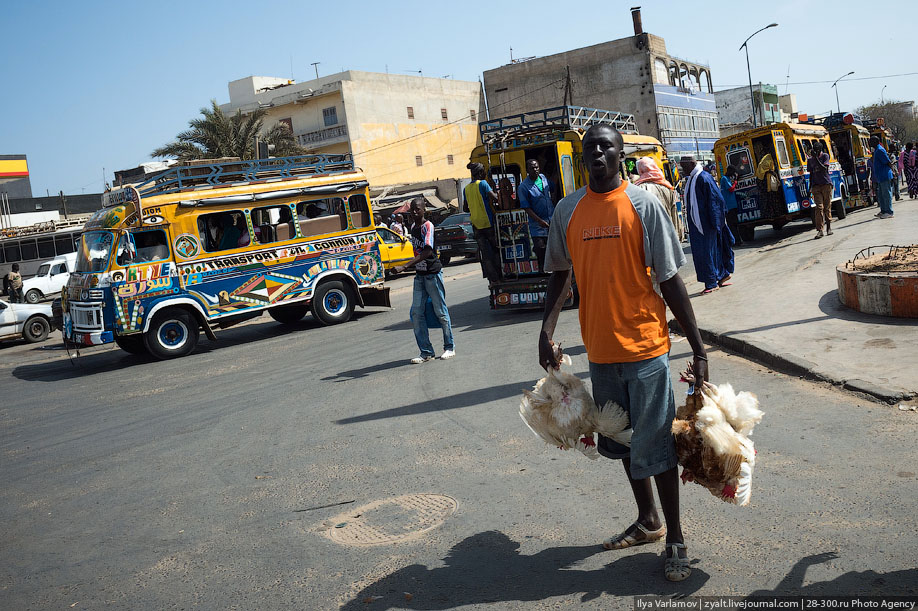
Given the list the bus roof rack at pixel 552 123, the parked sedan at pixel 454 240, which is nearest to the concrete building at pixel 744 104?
the parked sedan at pixel 454 240

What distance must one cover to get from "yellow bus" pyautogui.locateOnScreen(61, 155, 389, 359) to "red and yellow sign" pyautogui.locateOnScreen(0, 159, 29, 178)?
45.9 m

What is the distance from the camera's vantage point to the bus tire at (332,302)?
14616 mm

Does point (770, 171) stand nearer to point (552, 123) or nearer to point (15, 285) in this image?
point (552, 123)

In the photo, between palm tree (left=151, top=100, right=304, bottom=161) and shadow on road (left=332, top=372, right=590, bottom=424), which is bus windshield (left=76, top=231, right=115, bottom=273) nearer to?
shadow on road (left=332, top=372, right=590, bottom=424)

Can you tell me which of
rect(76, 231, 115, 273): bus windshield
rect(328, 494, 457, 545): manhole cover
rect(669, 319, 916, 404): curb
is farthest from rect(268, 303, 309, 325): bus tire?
rect(328, 494, 457, 545): manhole cover

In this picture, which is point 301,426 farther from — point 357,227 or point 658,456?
point 357,227

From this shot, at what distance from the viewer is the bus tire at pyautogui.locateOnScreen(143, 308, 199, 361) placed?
12.8 metres

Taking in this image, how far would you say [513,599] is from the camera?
3439mm

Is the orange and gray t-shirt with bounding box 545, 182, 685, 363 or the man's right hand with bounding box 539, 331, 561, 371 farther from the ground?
the orange and gray t-shirt with bounding box 545, 182, 685, 363

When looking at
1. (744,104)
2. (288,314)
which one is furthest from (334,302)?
(744,104)

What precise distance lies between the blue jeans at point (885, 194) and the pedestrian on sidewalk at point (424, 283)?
Answer: 1304cm

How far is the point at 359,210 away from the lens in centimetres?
1545

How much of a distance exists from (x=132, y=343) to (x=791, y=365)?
11.0 metres

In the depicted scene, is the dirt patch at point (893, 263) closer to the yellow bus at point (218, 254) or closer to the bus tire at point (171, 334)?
the yellow bus at point (218, 254)
